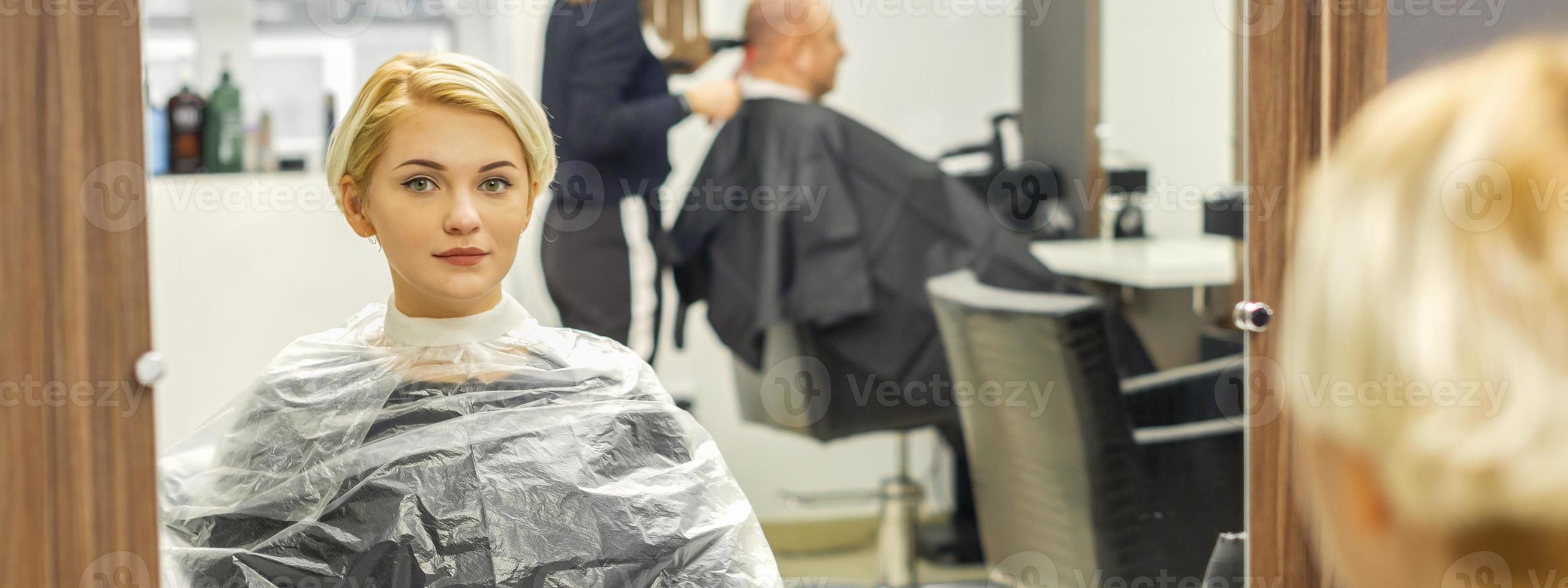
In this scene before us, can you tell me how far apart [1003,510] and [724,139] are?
0.89m

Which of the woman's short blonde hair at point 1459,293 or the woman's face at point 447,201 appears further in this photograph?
the woman's face at point 447,201

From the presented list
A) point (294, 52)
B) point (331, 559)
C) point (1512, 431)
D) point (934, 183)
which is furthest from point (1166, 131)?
point (1512, 431)

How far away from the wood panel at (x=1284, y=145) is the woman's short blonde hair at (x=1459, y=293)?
3.95ft

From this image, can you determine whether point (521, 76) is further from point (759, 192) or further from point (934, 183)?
point (934, 183)

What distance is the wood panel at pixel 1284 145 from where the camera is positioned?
1.75 m

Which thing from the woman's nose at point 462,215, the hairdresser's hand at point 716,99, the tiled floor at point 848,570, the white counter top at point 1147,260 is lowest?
the tiled floor at point 848,570

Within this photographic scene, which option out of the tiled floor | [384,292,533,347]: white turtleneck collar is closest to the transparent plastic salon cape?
[384,292,533,347]: white turtleneck collar

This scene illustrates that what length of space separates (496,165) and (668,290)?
881 mm

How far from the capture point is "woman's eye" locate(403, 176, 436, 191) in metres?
1.30

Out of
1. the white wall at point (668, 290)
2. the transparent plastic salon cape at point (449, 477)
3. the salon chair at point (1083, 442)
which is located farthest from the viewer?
the salon chair at point (1083, 442)

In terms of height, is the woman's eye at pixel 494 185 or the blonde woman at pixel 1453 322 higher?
the woman's eye at pixel 494 185

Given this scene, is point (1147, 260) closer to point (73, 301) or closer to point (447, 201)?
point (447, 201)

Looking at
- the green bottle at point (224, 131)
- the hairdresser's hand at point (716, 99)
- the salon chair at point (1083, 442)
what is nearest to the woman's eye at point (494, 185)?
the green bottle at point (224, 131)

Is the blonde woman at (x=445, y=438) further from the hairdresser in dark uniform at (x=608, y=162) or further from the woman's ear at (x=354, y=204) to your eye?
the hairdresser in dark uniform at (x=608, y=162)
